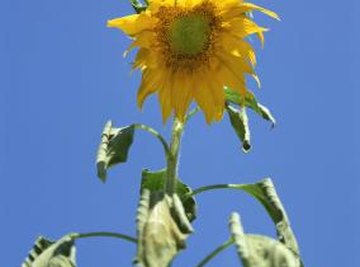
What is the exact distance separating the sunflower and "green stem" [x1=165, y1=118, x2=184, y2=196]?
54mm

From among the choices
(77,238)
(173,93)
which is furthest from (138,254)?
(173,93)

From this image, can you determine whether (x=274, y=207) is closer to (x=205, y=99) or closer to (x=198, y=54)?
(x=205, y=99)

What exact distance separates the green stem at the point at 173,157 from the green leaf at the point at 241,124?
23 centimetres

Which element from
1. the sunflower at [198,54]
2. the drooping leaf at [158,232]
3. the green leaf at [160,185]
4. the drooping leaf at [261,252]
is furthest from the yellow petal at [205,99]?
the drooping leaf at [261,252]

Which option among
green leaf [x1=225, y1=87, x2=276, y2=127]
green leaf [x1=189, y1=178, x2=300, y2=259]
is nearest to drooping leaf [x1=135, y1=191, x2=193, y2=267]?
green leaf [x1=189, y1=178, x2=300, y2=259]

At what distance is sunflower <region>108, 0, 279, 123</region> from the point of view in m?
3.27

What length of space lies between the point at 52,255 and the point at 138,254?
1.78 feet

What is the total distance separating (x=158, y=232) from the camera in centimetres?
266

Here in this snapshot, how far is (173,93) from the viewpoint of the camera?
3275 mm

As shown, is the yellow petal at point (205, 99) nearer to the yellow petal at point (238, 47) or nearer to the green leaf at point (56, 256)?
the yellow petal at point (238, 47)

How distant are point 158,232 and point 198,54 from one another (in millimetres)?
1034

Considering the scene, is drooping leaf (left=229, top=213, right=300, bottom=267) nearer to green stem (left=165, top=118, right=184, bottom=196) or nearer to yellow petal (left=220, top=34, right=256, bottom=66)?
green stem (left=165, top=118, right=184, bottom=196)

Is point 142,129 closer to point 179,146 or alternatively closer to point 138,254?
point 179,146

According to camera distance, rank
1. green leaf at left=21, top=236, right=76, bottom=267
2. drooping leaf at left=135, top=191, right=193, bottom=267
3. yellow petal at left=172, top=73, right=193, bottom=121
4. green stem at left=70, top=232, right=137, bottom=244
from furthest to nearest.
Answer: yellow petal at left=172, top=73, right=193, bottom=121
green stem at left=70, top=232, right=137, bottom=244
green leaf at left=21, top=236, right=76, bottom=267
drooping leaf at left=135, top=191, right=193, bottom=267
